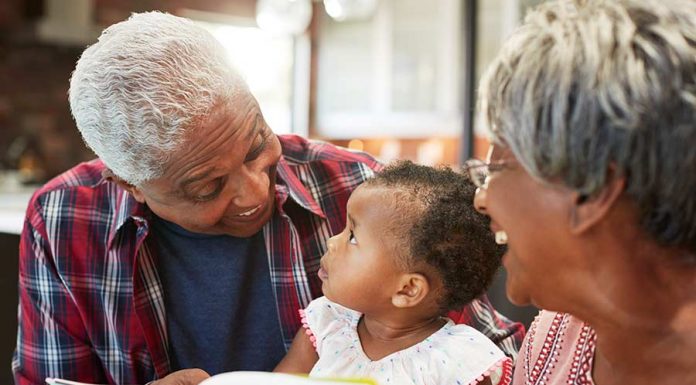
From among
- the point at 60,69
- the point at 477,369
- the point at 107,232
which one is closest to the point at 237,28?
the point at 60,69

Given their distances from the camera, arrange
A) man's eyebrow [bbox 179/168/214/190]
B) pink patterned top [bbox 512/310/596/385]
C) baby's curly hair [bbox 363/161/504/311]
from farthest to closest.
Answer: man's eyebrow [bbox 179/168/214/190], baby's curly hair [bbox 363/161/504/311], pink patterned top [bbox 512/310/596/385]

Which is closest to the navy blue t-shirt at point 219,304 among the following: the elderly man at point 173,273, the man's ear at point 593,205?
the elderly man at point 173,273

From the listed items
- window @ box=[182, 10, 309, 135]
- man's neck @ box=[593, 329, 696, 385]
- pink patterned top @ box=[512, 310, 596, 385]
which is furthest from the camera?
window @ box=[182, 10, 309, 135]

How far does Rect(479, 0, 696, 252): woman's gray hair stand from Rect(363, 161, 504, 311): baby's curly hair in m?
0.43

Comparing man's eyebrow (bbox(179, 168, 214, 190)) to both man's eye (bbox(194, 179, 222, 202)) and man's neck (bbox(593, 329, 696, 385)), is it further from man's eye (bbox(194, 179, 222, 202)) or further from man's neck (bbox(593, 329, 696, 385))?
man's neck (bbox(593, 329, 696, 385))

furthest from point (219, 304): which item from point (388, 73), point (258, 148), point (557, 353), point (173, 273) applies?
point (388, 73)

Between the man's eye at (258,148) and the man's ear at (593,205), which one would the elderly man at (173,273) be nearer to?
the man's eye at (258,148)

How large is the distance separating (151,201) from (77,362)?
15.2 inches

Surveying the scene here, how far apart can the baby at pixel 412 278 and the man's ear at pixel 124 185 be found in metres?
0.41

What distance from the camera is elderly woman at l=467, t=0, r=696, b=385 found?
2.59 ft

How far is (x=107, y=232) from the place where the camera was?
163cm

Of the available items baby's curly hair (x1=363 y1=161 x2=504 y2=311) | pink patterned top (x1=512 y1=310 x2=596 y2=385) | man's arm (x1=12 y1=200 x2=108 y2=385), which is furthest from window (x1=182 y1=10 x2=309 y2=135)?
pink patterned top (x1=512 y1=310 x2=596 y2=385)

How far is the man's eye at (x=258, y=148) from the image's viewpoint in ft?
4.77

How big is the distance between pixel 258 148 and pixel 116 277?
42 cm
